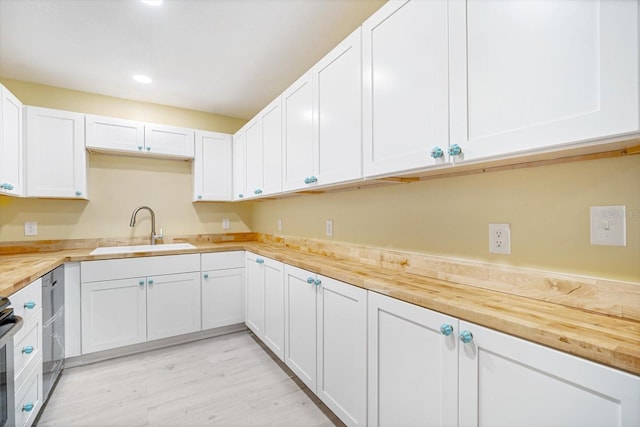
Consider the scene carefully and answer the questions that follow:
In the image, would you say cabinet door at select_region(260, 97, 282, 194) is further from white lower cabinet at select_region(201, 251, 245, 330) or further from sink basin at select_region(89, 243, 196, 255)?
sink basin at select_region(89, 243, 196, 255)

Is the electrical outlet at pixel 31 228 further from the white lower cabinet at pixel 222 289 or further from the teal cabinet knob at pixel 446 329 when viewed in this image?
the teal cabinet knob at pixel 446 329

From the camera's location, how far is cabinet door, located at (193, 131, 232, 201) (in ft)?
A: 10.7

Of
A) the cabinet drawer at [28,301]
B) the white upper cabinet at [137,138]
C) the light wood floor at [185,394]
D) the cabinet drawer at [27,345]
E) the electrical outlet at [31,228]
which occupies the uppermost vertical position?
the white upper cabinet at [137,138]

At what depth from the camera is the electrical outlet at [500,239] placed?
1197 millimetres

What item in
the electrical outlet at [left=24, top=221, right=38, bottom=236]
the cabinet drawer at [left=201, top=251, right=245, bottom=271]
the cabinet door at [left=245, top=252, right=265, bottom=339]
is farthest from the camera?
the cabinet drawer at [left=201, top=251, right=245, bottom=271]

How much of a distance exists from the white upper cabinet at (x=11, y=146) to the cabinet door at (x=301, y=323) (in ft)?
6.98

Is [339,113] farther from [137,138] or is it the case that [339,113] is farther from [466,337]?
[137,138]

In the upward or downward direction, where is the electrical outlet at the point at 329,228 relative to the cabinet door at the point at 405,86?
downward

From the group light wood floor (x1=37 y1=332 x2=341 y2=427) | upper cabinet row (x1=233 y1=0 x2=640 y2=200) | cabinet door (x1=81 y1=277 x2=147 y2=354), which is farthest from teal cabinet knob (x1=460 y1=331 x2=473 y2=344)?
cabinet door (x1=81 y1=277 x2=147 y2=354)

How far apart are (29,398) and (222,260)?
5.05 ft

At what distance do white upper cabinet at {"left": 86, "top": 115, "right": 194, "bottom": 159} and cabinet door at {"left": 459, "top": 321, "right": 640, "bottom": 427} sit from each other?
3.09 meters

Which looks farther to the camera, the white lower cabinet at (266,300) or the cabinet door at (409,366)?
the white lower cabinet at (266,300)

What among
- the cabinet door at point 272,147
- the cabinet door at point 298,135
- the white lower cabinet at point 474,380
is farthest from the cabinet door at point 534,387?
the cabinet door at point 272,147

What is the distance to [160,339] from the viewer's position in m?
2.65
